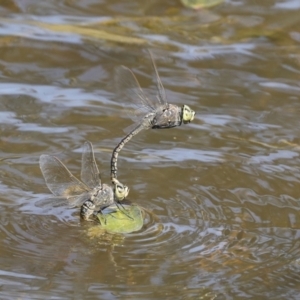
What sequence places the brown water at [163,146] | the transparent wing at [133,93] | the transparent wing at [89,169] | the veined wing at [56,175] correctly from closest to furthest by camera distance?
the brown water at [163,146] → the veined wing at [56,175] → the transparent wing at [89,169] → the transparent wing at [133,93]

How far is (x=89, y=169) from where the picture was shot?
12.3 feet

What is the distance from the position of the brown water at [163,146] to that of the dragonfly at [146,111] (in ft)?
0.68

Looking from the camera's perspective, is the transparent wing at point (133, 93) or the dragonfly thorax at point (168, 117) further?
the transparent wing at point (133, 93)

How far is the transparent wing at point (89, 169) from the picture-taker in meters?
3.71

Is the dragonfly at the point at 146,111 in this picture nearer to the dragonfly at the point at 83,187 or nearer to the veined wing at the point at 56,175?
the dragonfly at the point at 83,187

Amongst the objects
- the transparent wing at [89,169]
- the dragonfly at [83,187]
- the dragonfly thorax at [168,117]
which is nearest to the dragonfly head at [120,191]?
the dragonfly at [83,187]

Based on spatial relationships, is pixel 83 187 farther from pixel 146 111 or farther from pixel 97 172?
pixel 146 111

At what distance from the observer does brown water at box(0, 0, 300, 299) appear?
316cm

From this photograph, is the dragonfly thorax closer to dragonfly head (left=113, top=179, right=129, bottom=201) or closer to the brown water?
the brown water

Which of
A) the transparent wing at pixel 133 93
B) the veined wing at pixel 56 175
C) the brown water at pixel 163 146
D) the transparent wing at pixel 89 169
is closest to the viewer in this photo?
the brown water at pixel 163 146

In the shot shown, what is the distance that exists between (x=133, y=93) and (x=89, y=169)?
50 centimetres

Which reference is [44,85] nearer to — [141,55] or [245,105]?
[141,55]

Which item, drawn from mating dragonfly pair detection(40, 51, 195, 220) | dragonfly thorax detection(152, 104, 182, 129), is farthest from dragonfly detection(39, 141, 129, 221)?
dragonfly thorax detection(152, 104, 182, 129)

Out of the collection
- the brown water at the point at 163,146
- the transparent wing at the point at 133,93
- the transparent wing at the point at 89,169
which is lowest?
the brown water at the point at 163,146
